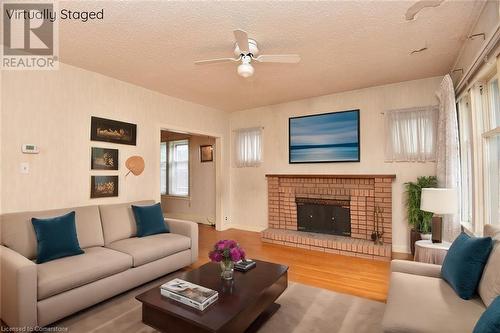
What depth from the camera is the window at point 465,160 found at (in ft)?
10.4

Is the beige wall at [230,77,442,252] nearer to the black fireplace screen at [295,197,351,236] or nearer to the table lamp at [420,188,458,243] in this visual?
the black fireplace screen at [295,197,351,236]

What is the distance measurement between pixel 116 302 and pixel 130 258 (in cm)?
43

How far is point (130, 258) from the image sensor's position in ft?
9.09

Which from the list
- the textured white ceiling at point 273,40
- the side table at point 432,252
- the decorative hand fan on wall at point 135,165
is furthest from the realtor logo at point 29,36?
the side table at point 432,252

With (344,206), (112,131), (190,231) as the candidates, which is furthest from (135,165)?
(344,206)

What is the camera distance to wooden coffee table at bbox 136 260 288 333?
1704 millimetres

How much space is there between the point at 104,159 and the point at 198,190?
3.15m

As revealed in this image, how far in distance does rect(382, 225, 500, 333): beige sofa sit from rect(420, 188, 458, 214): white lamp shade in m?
0.73

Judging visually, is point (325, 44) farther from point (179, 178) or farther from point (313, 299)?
point (179, 178)

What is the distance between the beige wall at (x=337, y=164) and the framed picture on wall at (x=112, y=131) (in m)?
2.58

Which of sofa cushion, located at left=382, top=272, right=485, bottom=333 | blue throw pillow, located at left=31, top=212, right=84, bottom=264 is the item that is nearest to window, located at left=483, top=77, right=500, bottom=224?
sofa cushion, located at left=382, top=272, right=485, bottom=333

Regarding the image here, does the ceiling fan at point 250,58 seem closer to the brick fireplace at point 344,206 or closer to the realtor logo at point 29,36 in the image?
the realtor logo at point 29,36

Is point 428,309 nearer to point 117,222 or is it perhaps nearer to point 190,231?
point 190,231

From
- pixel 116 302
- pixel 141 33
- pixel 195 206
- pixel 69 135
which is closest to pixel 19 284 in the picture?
pixel 116 302
